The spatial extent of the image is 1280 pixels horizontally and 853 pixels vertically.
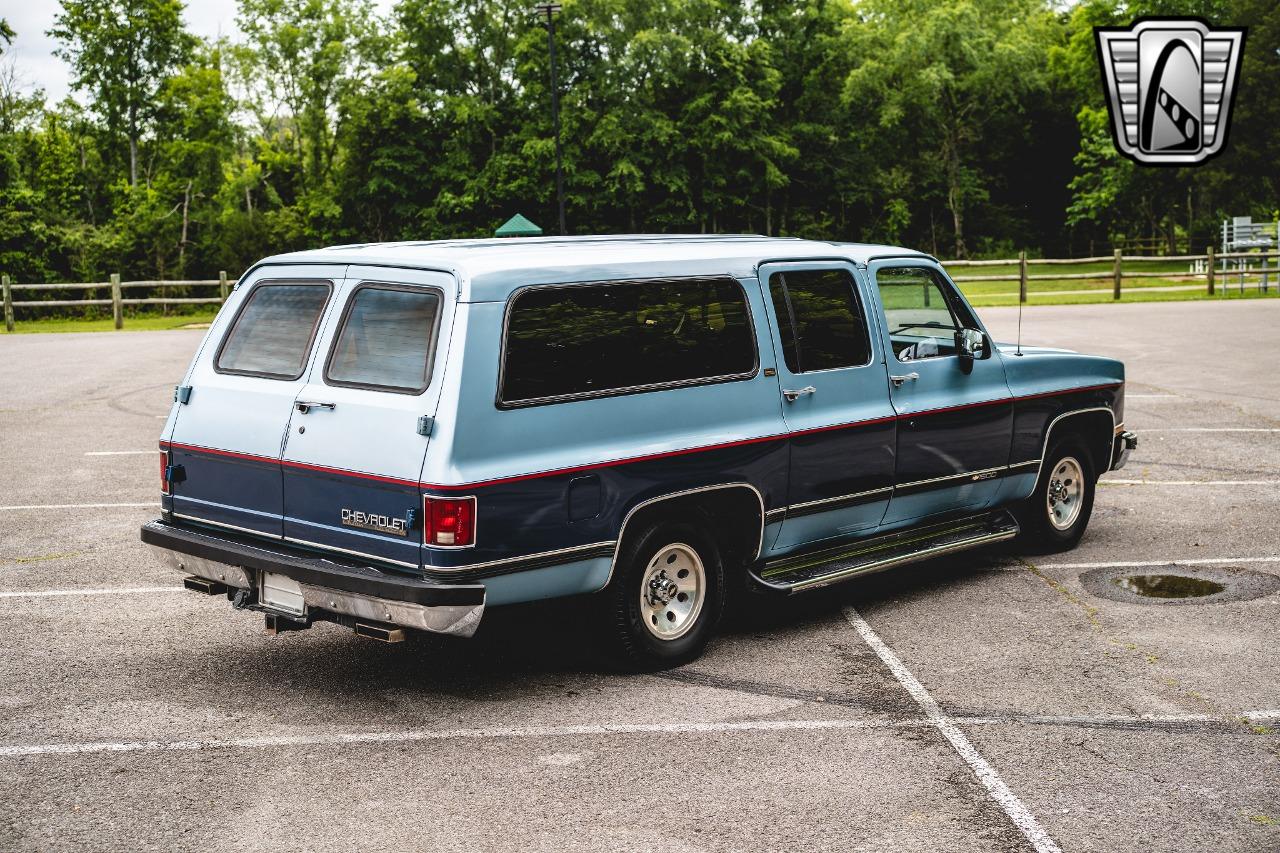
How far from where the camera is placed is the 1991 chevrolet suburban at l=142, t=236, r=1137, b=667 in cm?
563

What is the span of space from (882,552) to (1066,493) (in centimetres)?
213

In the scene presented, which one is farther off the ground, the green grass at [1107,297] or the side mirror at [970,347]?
the green grass at [1107,297]

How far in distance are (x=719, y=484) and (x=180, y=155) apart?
58.6m

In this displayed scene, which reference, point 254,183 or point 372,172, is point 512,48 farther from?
point 254,183

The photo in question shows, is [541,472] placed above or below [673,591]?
above

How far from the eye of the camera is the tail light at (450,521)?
5.48m

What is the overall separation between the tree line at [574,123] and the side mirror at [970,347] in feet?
166

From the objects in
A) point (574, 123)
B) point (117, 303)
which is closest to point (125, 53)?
point (574, 123)

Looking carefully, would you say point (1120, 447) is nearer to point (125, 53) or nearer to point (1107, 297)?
point (1107, 297)

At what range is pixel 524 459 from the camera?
18.7 feet

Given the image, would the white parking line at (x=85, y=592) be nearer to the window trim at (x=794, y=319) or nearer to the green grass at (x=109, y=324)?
the window trim at (x=794, y=319)

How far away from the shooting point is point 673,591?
21.3 feet

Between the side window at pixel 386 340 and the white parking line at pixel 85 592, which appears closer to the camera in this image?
the side window at pixel 386 340

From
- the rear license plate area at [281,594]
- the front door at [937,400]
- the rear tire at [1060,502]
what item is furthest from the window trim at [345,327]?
the rear tire at [1060,502]
